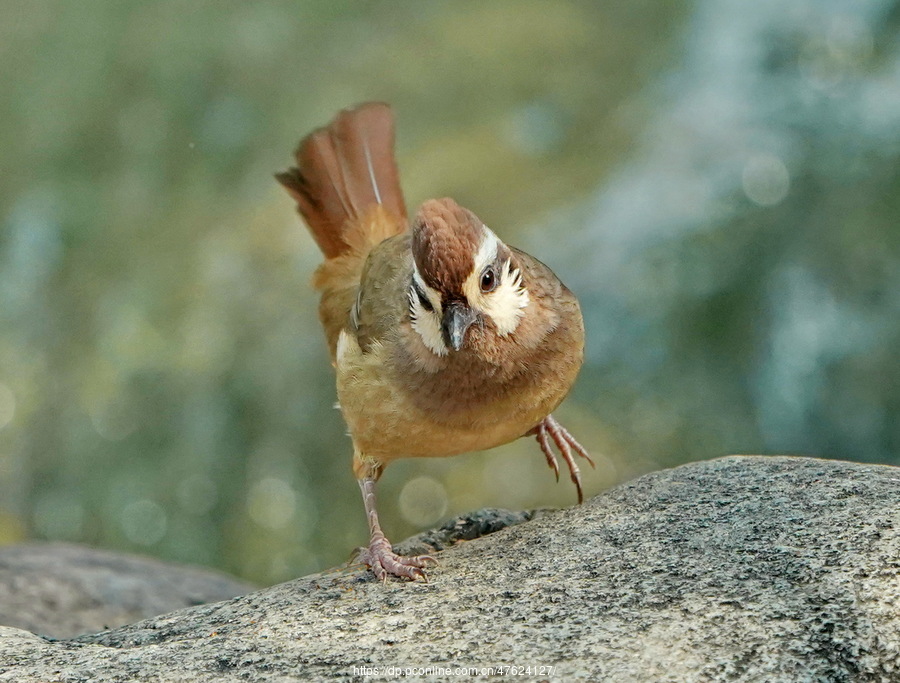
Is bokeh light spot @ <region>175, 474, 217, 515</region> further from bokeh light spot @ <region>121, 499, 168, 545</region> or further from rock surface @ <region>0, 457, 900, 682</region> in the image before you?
rock surface @ <region>0, 457, 900, 682</region>

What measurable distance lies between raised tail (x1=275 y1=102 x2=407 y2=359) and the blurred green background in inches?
127

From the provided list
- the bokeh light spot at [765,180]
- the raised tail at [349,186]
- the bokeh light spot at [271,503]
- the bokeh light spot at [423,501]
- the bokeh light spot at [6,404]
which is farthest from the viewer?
the bokeh light spot at [6,404]

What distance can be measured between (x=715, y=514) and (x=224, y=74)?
751cm

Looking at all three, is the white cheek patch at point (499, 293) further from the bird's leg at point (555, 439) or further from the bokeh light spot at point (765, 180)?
the bokeh light spot at point (765, 180)

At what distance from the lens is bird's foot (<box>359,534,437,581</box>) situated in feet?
10.6

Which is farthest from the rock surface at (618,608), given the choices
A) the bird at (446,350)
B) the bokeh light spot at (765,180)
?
the bokeh light spot at (765,180)

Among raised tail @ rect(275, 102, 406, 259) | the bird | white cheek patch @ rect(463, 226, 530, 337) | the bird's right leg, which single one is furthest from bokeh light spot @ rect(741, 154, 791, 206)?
the bird's right leg

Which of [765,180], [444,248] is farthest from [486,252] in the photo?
[765,180]

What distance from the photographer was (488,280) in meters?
3.29

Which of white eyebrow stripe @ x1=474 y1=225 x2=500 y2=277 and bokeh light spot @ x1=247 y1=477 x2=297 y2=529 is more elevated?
bokeh light spot @ x1=247 y1=477 x2=297 y2=529

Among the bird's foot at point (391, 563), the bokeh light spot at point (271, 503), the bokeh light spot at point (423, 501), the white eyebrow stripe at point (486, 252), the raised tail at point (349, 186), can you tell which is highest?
the raised tail at point (349, 186)

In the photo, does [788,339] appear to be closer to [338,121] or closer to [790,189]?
[790,189]

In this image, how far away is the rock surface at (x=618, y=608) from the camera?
7.93ft

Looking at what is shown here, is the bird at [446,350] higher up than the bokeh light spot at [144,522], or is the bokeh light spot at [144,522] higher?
the bokeh light spot at [144,522]
